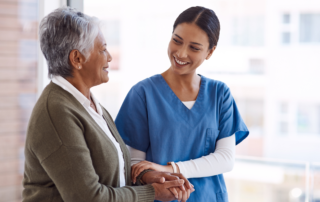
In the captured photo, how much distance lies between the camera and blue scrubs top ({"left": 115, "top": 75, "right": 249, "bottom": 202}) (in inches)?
46.3

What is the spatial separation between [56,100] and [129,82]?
331 centimetres

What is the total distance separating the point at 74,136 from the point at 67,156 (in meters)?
0.06

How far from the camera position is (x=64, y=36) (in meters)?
0.90

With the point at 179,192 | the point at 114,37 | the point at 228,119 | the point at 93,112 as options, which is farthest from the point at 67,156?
the point at 114,37

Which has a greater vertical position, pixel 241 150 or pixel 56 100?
pixel 56 100

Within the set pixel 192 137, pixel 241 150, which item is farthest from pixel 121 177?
pixel 241 150

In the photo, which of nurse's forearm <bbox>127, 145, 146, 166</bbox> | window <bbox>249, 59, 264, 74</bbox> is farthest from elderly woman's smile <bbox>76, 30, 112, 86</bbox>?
window <bbox>249, 59, 264, 74</bbox>

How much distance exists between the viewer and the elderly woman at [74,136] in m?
0.82

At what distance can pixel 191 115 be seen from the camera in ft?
3.99

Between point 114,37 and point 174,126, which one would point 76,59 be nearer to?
point 174,126

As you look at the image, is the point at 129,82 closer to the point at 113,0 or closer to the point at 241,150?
the point at 113,0

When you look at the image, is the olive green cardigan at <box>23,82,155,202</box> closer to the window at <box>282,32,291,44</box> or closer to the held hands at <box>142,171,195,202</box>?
the held hands at <box>142,171,195,202</box>

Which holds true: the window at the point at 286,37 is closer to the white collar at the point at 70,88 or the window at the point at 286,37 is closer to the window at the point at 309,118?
the window at the point at 309,118

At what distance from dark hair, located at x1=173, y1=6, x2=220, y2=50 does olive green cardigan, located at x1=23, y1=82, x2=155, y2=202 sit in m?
0.54
